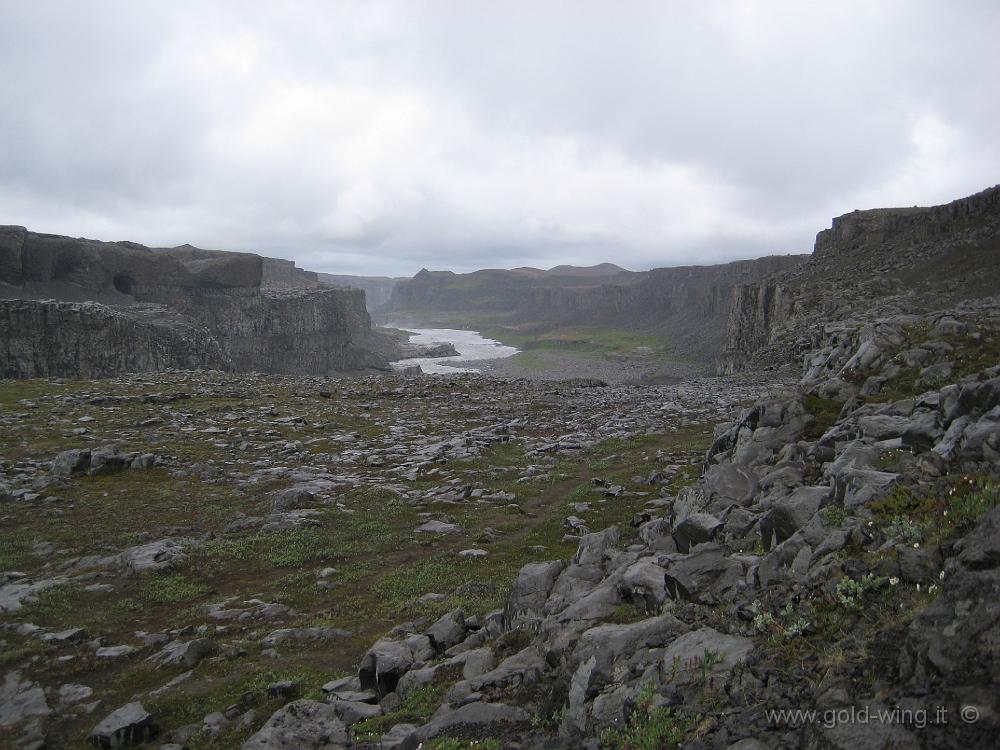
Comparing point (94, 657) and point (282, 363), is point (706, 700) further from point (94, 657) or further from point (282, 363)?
point (282, 363)

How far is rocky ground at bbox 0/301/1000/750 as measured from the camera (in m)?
5.21

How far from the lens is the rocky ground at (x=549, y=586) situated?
5.21 m

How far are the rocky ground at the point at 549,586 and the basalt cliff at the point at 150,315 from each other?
142ft

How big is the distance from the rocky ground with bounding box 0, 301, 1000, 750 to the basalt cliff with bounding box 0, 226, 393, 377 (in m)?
43.2

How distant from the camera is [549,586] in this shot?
10.8 m

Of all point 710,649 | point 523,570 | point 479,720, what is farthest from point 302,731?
point 710,649

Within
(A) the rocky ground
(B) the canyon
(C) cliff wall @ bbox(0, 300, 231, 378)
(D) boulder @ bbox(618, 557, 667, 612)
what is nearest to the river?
(C) cliff wall @ bbox(0, 300, 231, 378)

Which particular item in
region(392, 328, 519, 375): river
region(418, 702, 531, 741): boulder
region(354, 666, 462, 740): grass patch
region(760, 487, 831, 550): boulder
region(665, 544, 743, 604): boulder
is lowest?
region(392, 328, 519, 375): river

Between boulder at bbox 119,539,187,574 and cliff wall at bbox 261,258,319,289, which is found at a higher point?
cliff wall at bbox 261,258,319,289

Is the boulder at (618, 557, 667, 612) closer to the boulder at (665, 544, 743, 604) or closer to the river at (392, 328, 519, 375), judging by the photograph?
the boulder at (665, 544, 743, 604)

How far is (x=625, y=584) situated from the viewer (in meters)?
8.97

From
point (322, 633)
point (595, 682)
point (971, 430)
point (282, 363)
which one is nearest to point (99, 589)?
point (322, 633)

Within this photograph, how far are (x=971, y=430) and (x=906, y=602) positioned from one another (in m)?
4.17

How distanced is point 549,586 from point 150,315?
261 feet
